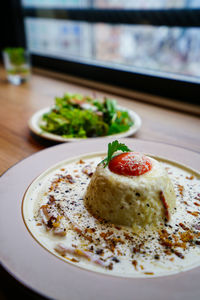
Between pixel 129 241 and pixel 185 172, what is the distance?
47 centimetres

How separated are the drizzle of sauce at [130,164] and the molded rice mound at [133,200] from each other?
0.6 inches

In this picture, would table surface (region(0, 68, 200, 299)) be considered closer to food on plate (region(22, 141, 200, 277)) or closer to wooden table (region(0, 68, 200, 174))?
wooden table (region(0, 68, 200, 174))

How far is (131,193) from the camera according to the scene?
3.02ft

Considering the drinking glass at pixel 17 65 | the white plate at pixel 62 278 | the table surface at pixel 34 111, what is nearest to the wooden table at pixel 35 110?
the table surface at pixel 34 111

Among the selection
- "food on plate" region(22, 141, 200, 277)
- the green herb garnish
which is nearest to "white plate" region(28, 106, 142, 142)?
"food on plate" region(22, 141, 200, 277)

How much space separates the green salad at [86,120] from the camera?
155 centimetres

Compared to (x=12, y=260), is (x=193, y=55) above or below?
above

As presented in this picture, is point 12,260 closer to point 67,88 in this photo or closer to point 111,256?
point 111,256

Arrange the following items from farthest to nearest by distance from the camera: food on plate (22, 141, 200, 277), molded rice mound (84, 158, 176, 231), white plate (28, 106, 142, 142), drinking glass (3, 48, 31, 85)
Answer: drinking glass (3, 48, 31, 85)
white plate (28, 106, 142, 142)
molded rice mound (84, 158, 176, 231)
food on plate (22, 141, 200, 277)

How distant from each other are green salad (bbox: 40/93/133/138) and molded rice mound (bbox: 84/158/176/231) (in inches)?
23.3

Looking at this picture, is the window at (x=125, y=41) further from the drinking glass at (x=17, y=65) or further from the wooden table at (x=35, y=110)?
the drinking glass at (x=17, y=65)

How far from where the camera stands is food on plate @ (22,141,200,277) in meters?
0.77

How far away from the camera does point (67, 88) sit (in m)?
2.55

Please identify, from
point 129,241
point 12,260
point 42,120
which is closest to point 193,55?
point 42,120
